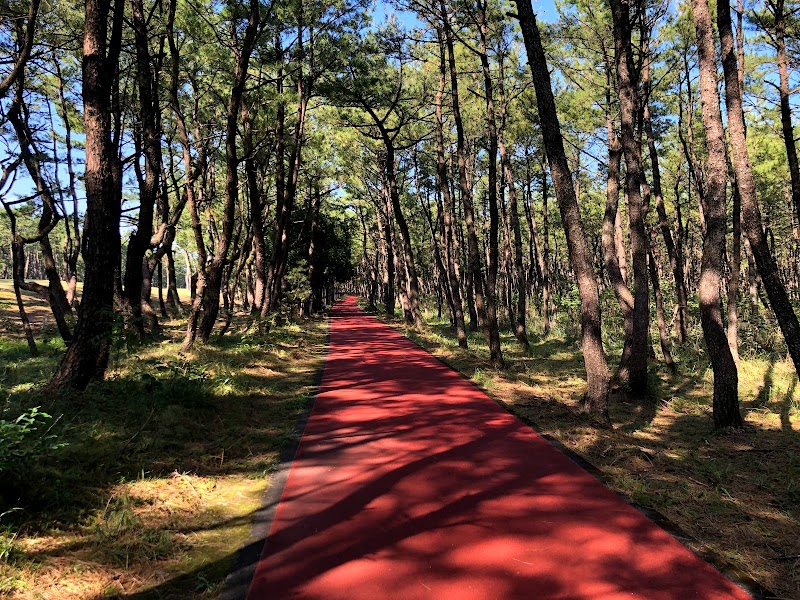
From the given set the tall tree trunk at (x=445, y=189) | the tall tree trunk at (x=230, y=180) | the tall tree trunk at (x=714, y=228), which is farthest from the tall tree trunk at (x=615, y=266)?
the tall tree trunk at (x=230, y=180)

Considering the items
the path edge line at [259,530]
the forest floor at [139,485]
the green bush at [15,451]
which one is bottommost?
the path edge line at [259,530]

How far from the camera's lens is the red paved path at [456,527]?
2973 mm

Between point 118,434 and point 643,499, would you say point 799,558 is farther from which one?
point 118,434

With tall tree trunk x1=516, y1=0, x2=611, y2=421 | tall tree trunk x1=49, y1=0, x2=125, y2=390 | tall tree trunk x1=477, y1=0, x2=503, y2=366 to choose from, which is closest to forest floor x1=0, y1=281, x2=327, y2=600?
tall tree trunk x1=49, y1=0, x2=125, y2=390

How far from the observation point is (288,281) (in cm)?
2642

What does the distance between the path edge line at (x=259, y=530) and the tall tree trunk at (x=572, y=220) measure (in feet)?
14.5

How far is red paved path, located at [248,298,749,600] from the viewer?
2.97 metres

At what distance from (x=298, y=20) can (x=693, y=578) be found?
17.0 m

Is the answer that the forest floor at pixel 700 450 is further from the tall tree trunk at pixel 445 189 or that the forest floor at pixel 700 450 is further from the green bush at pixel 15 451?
the green bush at pixel 15 451

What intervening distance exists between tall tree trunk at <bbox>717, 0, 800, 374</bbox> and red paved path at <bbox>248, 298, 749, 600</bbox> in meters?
3.53

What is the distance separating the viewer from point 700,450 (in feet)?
19.6

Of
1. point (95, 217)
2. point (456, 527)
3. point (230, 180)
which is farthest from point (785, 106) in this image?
point (95, 217)

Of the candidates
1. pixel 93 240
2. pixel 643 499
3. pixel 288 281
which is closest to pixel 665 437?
pixel 643 499

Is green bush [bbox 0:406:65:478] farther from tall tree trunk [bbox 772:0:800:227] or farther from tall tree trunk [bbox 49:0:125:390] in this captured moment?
tall tree trunk [bbox 772:0:800:227]
